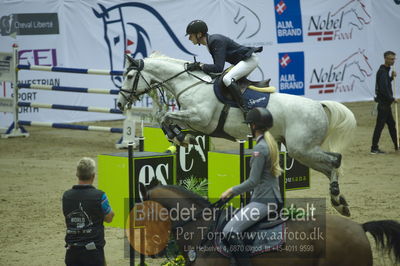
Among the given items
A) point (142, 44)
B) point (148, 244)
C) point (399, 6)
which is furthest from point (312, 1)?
point (148, 244)

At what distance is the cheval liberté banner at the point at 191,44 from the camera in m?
16.5

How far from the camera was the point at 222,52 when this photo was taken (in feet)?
28.1

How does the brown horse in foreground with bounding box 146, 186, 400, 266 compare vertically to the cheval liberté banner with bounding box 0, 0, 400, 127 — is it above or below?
below

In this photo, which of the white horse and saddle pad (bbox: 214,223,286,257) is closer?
saddle pad (bbox: 214,223,286,257)

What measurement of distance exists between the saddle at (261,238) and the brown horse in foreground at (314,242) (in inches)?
1.6

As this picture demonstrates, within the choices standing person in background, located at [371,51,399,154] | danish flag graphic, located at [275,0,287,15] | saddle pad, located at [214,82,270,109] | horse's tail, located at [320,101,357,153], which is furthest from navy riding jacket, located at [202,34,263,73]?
danish flag graphic, located at [275,0,287,15]

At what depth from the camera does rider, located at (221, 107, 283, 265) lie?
16.8ft

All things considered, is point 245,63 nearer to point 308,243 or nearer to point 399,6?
point 308,243

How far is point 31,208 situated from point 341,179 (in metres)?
5.19

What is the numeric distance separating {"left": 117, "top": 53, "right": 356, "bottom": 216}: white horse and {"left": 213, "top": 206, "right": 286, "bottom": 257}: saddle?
3395 millimetres

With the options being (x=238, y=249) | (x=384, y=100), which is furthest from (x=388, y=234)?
(x=384, y=100)

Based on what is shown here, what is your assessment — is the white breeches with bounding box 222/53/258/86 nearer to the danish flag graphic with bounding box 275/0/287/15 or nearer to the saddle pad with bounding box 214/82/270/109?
the saddle pad with bounding box 214/82/270/109

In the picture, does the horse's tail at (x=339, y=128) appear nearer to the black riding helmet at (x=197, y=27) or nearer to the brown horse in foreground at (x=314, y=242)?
the black riding helmet at (x=197, y=27)

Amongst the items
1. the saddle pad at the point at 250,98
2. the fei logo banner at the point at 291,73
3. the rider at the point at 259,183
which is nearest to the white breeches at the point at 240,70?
the saddle pad at the point at 250,98
